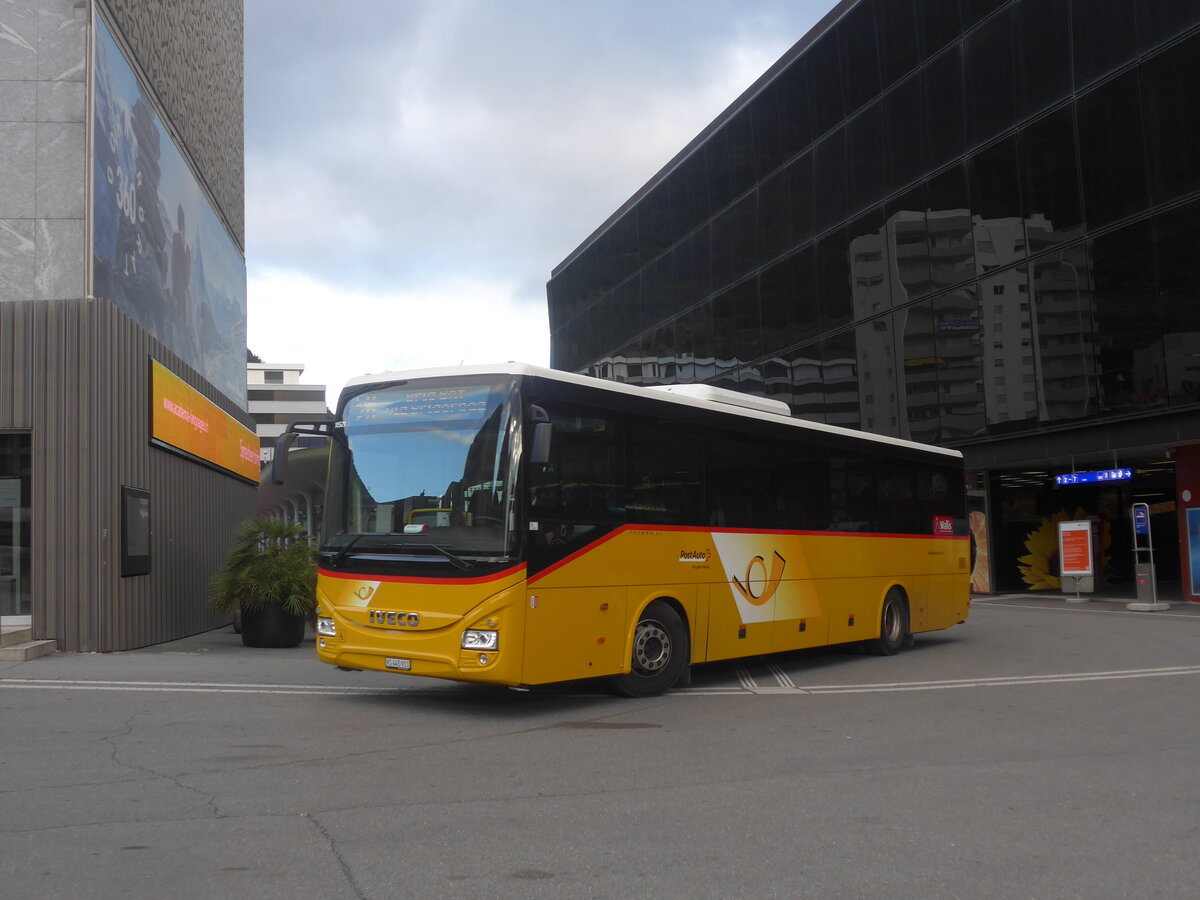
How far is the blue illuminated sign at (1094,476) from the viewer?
88.7ft

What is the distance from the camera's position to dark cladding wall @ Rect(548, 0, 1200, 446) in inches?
955

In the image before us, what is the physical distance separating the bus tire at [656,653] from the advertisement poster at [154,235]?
10847 mm

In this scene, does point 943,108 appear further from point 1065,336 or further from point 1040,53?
point 1065,336

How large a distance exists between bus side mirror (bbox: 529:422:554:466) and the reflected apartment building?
19.2m

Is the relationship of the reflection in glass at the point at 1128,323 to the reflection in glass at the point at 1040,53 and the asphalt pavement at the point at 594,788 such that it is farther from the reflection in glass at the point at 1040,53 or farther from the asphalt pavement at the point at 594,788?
the asphalt pavement at the point at 594,788

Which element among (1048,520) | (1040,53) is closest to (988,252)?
(1040,53)

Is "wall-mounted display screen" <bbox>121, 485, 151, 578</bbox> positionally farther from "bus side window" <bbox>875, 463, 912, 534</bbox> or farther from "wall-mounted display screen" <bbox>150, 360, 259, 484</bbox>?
"bus side window" <bbox>875, 463, 912, 534</bbox>

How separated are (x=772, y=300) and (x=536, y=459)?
1170 inches

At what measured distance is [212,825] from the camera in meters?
5.67

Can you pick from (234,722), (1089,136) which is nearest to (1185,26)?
(1089,136)

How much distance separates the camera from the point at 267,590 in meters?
17.0

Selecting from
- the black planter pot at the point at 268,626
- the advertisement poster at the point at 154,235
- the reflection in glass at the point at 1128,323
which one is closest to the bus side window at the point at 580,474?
the black planter pot at the point at 268,626

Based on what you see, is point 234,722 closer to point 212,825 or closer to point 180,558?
point 212,825

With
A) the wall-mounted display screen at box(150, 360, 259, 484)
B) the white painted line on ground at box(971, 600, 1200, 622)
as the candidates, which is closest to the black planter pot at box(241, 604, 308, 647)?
the wall-mounted display screen at box(150, 360, 259, 484)
